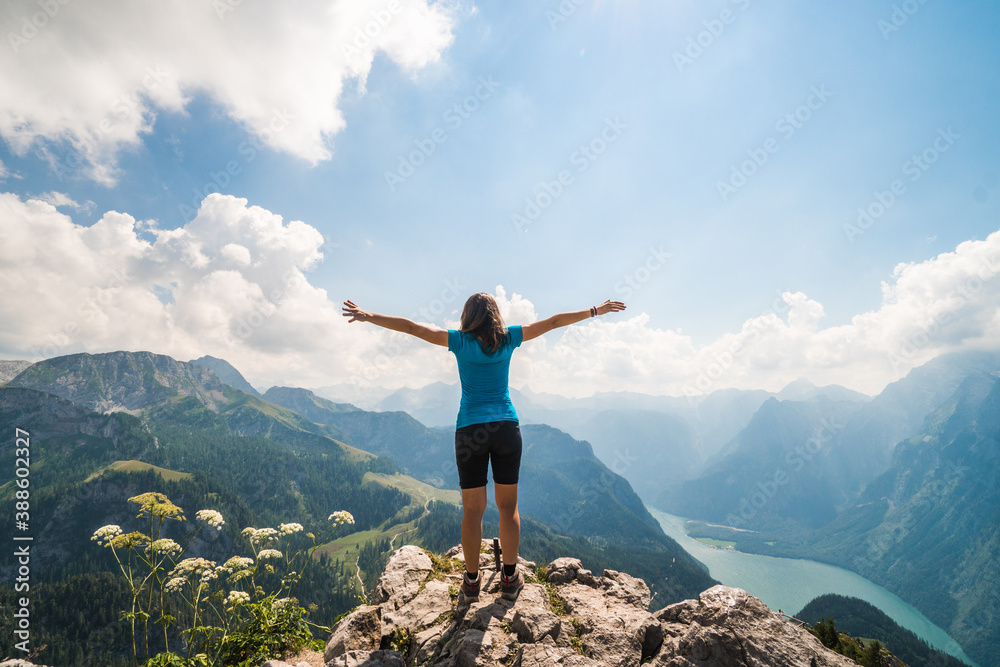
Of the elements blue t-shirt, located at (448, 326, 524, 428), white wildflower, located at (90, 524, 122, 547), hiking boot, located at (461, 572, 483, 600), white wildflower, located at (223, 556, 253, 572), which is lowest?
hiking boot, located at (461, 572, 483, 600)

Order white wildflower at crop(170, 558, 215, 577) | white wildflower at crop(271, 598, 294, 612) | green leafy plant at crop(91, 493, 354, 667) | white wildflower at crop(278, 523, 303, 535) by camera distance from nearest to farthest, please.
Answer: green leafy plant at crop(91, 493, 354, 667), white wildflower at crop(271, 598, 294, 612), white wildflower at crop(170, 558, 215, 577), white wildflower at crop(278, 523, 303, 535)

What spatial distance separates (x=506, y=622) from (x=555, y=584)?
8.28ft

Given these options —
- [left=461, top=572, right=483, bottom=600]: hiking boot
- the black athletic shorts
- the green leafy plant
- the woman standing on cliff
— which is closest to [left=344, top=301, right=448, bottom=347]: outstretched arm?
the woman standing on cliff

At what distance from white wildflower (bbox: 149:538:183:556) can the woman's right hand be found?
442cm

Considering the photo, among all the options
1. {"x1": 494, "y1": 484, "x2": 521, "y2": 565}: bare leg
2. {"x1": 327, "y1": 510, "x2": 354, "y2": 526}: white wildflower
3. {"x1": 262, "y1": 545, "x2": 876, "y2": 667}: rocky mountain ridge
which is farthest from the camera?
{"x1": 327, "y1": 510, "x2": 354, "y2": 526}: white wildflower

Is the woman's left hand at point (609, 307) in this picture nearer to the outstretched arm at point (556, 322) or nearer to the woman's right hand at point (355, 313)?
the outstretched arm at point (556, 322)

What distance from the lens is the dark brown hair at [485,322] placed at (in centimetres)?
588

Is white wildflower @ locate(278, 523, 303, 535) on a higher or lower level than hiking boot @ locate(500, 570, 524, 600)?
higher

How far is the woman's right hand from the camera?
5.70 meters

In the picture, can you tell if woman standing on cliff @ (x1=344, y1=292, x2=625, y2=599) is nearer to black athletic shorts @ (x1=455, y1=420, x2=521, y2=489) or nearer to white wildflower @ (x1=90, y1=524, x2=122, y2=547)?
black athletic shorts @ (x1=455, y1=420, x2=521, y2=489)

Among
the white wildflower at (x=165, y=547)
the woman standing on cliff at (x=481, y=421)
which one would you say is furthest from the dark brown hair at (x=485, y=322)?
the white wildflower at (x=165, y=547)

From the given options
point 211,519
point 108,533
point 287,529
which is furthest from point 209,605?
point 108,533

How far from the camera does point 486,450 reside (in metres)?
5.68

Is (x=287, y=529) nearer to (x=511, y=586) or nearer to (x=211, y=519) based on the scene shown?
(x=211, y=519)
